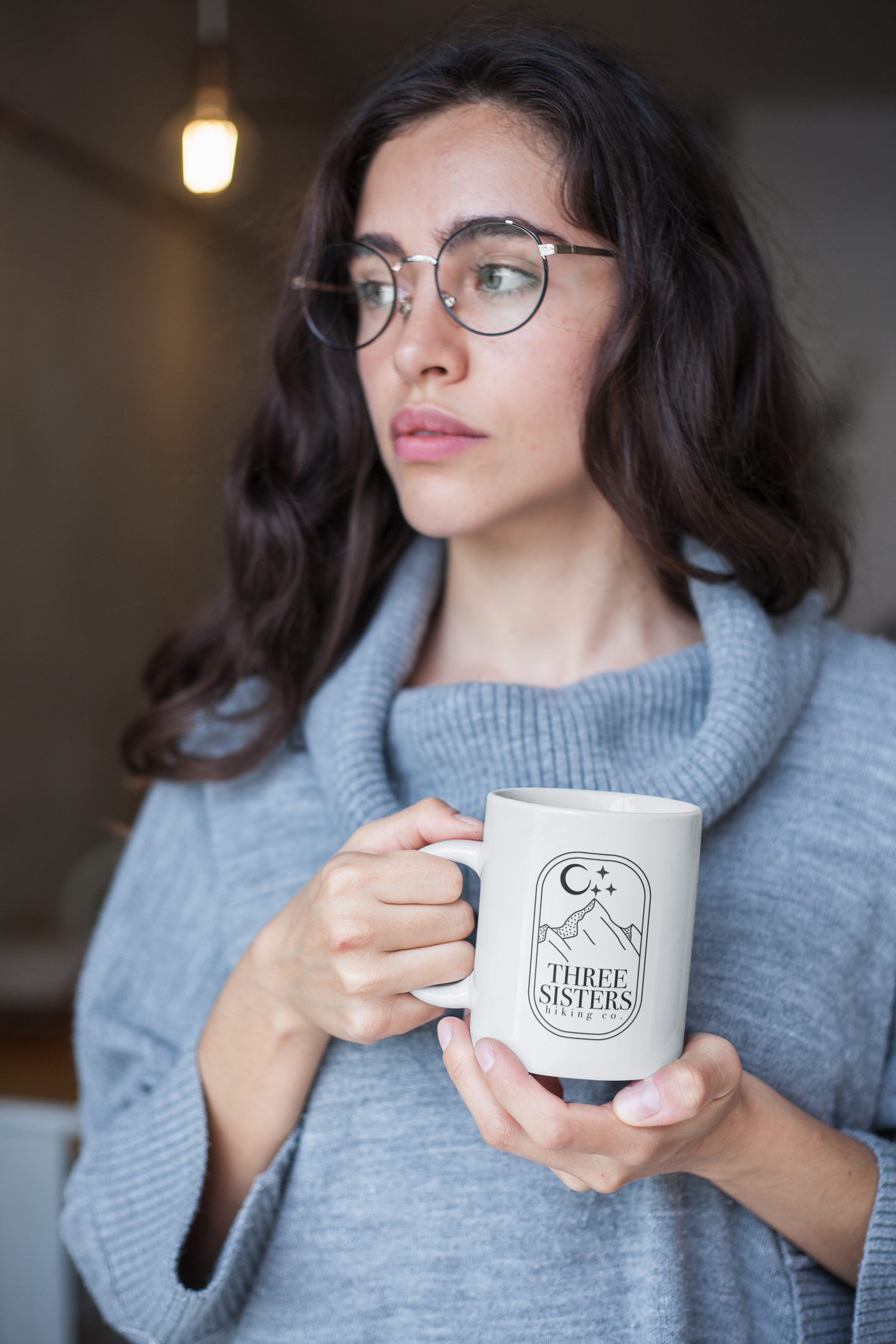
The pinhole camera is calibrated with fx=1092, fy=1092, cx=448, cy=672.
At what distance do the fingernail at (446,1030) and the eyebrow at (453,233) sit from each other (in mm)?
638

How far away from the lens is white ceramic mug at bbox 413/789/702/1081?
60 centimetres

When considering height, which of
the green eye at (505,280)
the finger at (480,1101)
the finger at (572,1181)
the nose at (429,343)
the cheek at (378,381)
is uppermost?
the green eye at (505,280)

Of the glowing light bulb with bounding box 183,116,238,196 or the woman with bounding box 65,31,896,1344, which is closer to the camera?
the woman with bounding box 65,31,896,1344

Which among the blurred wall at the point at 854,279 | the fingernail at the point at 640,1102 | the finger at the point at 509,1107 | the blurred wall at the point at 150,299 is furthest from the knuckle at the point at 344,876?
the blurred wall at the point at 854,279

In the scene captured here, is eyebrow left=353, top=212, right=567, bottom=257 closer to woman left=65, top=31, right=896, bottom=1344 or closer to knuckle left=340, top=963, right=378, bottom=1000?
woman left=65, top=31, right=896, bottom=1344

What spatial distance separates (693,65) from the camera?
5.97 ft

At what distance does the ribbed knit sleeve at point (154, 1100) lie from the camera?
92 centimetres

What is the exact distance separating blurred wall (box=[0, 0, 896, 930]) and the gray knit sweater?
96cm

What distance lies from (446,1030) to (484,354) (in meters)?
0.56

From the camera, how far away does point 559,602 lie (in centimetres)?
110

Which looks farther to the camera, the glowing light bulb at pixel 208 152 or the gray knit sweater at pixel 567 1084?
the glowing light bulb at pixel 208 152

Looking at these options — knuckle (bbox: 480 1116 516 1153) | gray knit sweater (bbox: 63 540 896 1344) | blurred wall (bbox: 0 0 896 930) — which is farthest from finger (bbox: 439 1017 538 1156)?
blurred wall (bbox: 0 0 896 930)

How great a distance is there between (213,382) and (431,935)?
1.81 m

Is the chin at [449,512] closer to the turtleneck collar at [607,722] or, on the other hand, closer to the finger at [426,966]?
the turtleneck collar at [607,722]
